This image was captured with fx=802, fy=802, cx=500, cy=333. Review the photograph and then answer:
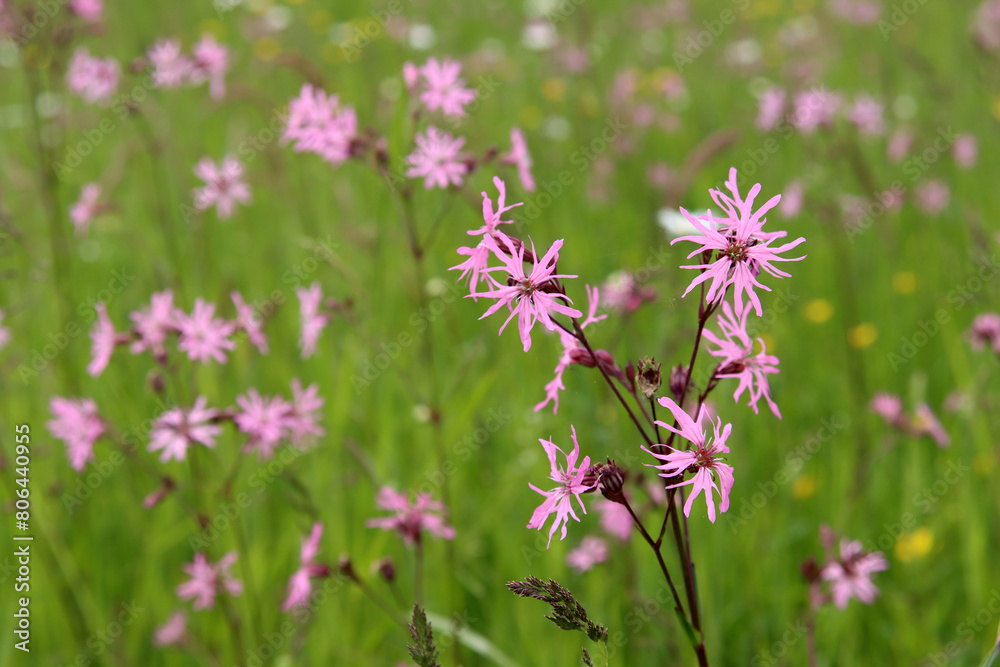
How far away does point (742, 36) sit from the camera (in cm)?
758

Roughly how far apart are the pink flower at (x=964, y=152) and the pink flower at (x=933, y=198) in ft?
0.93

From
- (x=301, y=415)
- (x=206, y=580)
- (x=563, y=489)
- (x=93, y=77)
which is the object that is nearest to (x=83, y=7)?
(x=93, y=77)

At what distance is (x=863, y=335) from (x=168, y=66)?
3.06 metres

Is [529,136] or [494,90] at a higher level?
[494,90]

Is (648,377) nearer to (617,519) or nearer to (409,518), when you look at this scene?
(409,518)

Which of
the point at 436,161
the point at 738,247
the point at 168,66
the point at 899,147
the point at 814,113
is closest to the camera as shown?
the point at 738,247

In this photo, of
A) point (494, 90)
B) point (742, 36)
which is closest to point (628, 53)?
point (742, 36)

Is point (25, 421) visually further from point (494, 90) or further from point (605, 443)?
point (494, 90)

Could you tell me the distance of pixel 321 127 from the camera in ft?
6.77

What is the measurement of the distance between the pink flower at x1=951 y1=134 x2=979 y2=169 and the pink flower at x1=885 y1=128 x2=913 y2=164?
25 cm

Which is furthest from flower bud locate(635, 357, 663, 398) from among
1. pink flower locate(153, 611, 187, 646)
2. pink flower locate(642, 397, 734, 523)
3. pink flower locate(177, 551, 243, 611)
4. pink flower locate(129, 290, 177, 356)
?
pink flower locate(153, 611, 187, 646)

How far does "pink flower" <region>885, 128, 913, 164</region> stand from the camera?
4.81 metres

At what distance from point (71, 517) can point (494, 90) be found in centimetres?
446

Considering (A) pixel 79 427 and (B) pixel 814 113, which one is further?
(B) pixel 814 113
